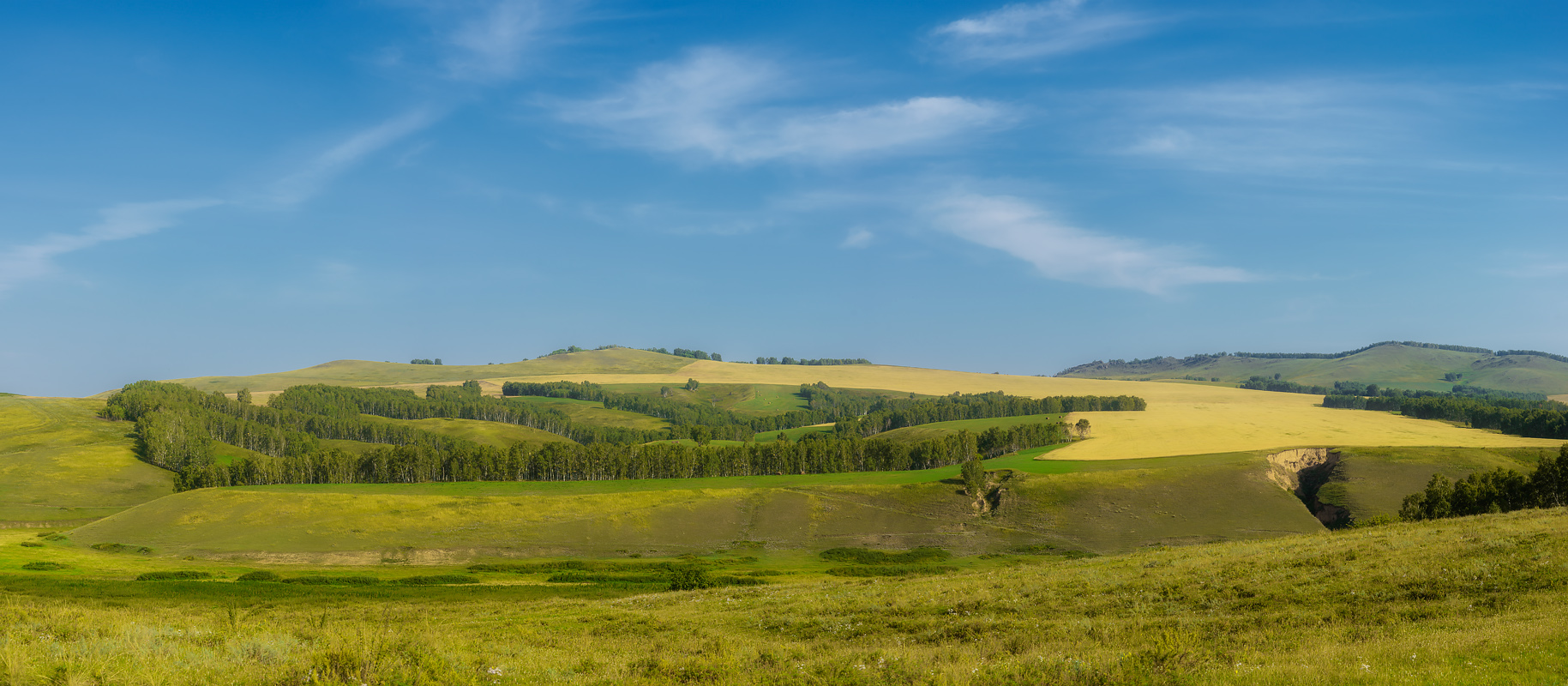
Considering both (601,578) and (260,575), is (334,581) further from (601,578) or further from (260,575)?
(601,578)

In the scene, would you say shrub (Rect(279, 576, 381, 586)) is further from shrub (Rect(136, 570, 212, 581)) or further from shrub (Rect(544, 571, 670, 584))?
shrub (Rect(544, 571, 670, 584))

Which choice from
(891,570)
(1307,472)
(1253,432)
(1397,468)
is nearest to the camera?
(891,570)

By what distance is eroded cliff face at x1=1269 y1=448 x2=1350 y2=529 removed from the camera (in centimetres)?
11088

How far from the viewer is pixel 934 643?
25297mm

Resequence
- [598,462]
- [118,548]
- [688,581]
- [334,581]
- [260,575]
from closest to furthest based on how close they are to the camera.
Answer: [688,581] → [334,581] → [260,575] → [118,548] → [598,462]

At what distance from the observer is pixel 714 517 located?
109625mm

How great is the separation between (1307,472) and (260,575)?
491 ft

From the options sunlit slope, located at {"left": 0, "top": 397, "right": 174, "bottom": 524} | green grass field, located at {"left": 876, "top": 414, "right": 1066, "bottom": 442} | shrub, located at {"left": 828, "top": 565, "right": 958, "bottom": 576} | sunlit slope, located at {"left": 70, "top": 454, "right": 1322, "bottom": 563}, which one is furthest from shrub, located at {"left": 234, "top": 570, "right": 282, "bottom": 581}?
green grass field, located at {"left": 876, "top": 414, "right": 1066, "bottom": 442}

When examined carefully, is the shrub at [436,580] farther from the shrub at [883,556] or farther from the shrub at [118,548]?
the shrub at [118,548]

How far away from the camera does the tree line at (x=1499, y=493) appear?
7519 cm

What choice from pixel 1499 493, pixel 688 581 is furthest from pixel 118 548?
pixel 1499 493

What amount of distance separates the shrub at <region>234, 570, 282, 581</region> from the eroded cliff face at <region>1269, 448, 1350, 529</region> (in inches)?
5215

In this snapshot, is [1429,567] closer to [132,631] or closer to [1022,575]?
[1022,575]

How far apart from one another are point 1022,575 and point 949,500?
2931 inches
